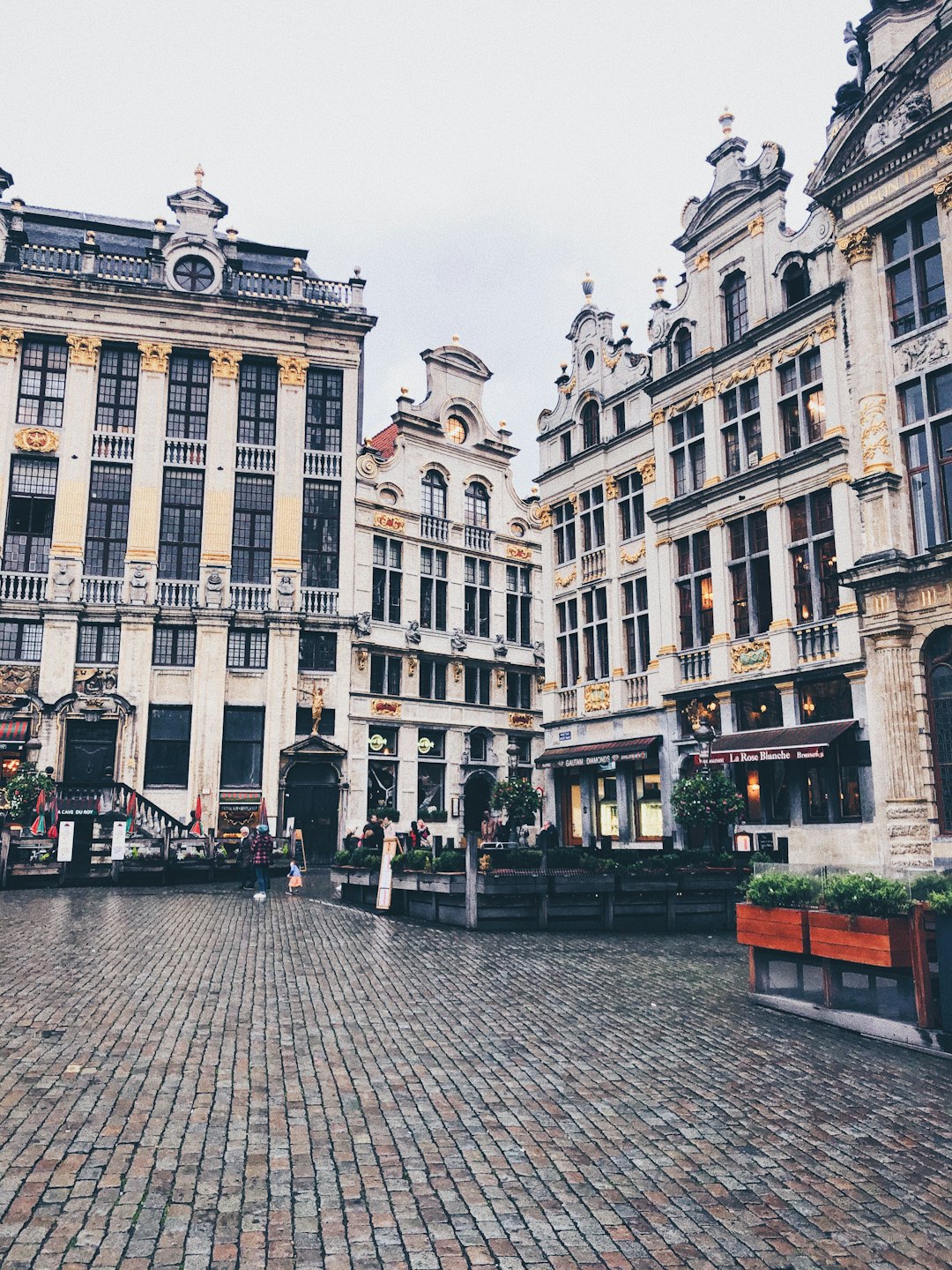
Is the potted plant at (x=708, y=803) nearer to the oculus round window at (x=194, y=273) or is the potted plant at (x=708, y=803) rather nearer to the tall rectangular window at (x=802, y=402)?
the tall rectangular window at (x=802, y=402)

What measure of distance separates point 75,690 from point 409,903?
72.0 feet

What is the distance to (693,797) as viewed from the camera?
81.0ft

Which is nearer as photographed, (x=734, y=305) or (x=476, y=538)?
(x=734, y=305)

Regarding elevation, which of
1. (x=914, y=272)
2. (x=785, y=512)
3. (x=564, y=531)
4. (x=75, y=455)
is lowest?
(x=785, y=512)

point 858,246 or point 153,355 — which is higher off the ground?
point 153,355

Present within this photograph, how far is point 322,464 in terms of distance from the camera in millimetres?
40719

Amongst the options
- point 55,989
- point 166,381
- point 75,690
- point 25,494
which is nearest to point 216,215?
point 166,381

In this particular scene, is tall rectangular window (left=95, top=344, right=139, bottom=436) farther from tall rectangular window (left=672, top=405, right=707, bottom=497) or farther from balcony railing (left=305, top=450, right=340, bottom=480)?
tall rectangular window (left=672, top=405, right=707, bottom=497)

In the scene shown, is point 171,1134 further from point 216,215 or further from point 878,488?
point 216,215

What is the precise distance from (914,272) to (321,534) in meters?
24.3

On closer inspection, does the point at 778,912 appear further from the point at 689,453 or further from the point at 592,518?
the point at 592,518

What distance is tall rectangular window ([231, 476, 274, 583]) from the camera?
129 ft

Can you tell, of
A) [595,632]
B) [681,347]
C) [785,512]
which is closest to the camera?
[785,512]

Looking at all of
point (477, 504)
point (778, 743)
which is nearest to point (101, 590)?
point (477, 504)
